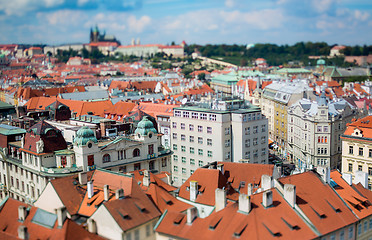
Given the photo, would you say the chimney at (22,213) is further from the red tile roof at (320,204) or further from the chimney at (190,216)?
the red tile roof at (320,204)

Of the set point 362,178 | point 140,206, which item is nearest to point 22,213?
point 140,206

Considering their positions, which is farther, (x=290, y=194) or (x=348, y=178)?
(x=348, y=178)

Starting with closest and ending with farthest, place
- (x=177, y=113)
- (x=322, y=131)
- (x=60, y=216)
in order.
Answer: (x=60, y=216)
(x=177, y=113)
(x=322, y=131)

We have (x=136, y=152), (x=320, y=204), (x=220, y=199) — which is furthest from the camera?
(x=136, y=152)

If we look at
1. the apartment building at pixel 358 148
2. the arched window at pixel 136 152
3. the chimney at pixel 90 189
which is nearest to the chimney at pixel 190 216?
the chimney at pixel 90 189

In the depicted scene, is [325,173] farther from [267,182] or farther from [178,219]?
[178,219]

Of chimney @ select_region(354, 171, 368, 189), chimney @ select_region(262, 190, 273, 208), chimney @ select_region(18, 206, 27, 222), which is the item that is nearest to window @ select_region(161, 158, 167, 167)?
chimney @ select_region(354, 171, 368, 189)
